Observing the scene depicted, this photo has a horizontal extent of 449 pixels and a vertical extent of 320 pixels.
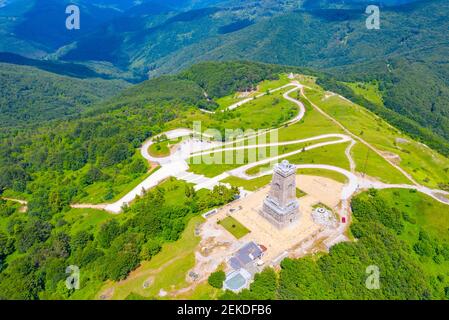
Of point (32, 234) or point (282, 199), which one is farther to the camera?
point (32, 234)

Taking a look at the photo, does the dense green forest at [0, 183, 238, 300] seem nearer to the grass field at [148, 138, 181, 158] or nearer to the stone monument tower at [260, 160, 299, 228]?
the stone monument tower at [260, 160, 299, 228]

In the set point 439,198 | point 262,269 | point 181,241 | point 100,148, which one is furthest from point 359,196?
point 100,148

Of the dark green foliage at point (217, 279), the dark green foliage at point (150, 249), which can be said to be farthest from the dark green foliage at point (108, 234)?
the dark green foliage at point (217, 279)

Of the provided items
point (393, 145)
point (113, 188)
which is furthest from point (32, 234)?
point (393, 145)

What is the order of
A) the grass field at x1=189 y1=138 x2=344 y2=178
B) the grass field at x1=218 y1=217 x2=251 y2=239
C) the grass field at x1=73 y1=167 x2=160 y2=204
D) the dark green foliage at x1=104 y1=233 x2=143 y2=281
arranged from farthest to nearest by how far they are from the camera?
the grass field at x1=73 y1=167 x2=160 y2=204 < the grass field at x1=189 y1=138 x2=344 y2=178 < the grass field at x1=218 y1=217 x2=251 y2=239 < the dark green foliage at x1=104 y1=233 x2=143 y2=281

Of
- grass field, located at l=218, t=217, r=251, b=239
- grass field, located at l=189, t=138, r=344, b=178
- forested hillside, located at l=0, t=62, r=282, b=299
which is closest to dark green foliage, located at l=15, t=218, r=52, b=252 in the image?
forested hillside, located at l=0, t=62, r=282, b=299

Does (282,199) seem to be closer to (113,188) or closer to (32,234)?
(113,188)

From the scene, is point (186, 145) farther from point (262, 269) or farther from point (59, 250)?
point (262, 269)

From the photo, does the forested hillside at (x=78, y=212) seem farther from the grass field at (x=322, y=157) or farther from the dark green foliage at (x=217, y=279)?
the grass field at (x=322, y=157)
